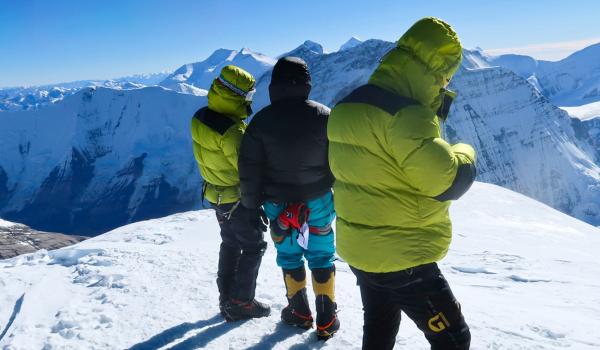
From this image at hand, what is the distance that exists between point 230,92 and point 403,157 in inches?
98.8

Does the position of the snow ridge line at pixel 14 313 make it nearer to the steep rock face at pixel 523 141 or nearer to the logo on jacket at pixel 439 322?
the logo on jacket at pixel 439 322

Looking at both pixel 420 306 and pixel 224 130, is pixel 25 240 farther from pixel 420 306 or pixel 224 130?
pixel 420 306

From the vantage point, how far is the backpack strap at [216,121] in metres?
4.59

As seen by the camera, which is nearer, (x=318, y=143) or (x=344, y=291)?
(x=318, y=143)

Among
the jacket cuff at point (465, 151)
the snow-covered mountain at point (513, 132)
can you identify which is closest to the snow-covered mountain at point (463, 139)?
the snow-covered mountain at point (513, 132)

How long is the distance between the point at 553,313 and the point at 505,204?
1086 centimetres

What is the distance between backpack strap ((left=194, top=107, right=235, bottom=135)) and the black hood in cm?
71

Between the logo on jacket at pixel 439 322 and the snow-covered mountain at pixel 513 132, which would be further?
the snow-covered mountain at pixel 513 132

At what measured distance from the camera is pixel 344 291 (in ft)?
18.7

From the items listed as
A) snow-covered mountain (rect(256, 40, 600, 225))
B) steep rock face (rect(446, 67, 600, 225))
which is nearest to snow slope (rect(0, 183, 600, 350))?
snow-covered mountain (rect(256, 40, 600, 225))

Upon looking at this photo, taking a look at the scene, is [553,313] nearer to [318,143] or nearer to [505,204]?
[318,143]

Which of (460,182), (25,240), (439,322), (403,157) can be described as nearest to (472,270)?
(439,322)

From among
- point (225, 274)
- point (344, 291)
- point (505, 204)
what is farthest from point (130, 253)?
point (505, 204)

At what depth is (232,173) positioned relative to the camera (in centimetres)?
477
